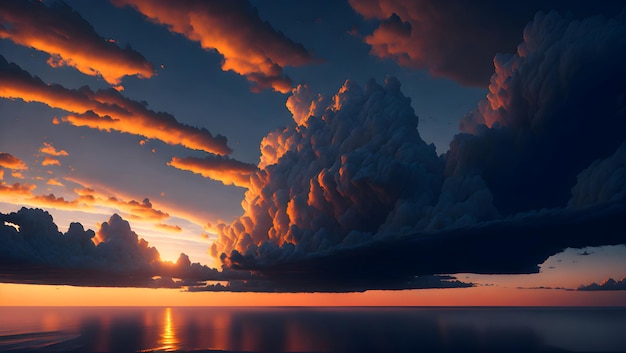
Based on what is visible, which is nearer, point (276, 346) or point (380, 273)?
point (276, 346)

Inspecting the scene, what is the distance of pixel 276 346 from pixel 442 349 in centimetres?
3551

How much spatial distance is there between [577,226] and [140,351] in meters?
77.5

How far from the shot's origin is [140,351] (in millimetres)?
80188

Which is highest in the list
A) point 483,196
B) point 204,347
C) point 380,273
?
point 483,196

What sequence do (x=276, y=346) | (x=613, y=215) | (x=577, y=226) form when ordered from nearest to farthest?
(x=613, y=215)
(x=577, y=226)
(x=276, y=346)

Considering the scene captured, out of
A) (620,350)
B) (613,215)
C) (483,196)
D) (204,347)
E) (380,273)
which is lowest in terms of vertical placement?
(620,350)

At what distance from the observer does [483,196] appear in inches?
2424

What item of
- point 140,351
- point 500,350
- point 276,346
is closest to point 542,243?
point 500,350

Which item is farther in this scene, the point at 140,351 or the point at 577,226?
the point at 140,351

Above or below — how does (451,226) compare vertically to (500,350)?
above

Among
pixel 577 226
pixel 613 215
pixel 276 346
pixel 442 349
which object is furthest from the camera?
pixel 276 346

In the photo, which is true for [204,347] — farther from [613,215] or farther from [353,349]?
[613,215]

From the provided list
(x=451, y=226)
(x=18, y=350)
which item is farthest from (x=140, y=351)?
(x=451, y=226)

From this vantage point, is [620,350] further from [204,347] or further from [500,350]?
[204,347]
